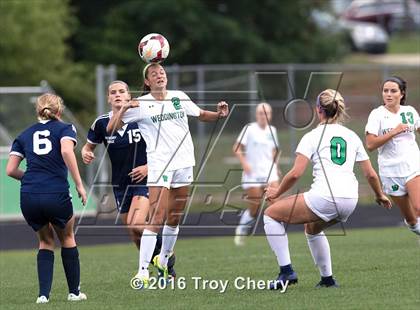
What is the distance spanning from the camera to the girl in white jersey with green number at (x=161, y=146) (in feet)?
33.8

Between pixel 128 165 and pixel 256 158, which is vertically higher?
pixel 256 158

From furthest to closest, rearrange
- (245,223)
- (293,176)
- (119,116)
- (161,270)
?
(245,223), (161,270), (119,116), (293,176)

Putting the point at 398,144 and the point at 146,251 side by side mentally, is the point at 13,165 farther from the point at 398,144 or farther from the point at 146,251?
the point at 398,144

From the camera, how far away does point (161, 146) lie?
1038cm

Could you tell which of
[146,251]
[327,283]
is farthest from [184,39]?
[327,283]

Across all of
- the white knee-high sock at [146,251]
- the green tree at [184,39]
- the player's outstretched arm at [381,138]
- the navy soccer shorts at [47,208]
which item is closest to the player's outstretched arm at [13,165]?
the navy soccer shorts at [47,208]

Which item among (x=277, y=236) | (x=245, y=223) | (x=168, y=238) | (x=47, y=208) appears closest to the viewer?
(x=47, y=208)

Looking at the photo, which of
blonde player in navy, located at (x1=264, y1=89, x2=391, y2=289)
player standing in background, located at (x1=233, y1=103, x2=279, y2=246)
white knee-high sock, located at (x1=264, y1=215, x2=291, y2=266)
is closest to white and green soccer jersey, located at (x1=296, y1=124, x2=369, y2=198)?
blonde player in navy, located at (x1=264, y1=89, x2=391, y2=289)

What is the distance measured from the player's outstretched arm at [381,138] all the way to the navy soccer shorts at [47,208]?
3.53 metres

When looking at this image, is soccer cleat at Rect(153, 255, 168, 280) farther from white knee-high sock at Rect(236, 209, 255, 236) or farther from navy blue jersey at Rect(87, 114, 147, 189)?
white knee-high sock at Rect(236, 209, 255, 236)

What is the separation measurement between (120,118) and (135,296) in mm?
1761

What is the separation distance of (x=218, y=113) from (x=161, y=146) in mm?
669

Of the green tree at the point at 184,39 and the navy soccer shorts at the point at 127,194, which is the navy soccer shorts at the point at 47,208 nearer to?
the navy soccer shorts at the point at 127,194

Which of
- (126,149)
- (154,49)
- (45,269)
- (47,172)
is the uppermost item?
(154,49)
